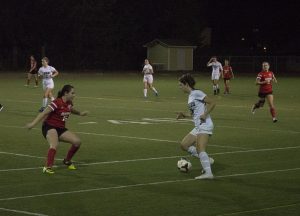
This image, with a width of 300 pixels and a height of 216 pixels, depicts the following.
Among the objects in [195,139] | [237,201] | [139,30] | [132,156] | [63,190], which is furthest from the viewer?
[139,30]

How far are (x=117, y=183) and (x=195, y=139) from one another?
1955 millimetres

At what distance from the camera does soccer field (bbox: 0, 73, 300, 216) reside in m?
11.5

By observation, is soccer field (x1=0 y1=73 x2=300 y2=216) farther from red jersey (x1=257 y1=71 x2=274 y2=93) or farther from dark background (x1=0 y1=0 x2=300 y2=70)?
dark background (x1=0 y1=0 x2=300 y2=70)

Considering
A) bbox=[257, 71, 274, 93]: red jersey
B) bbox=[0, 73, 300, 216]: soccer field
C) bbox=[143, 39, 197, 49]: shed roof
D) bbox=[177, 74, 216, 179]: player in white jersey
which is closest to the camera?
bbox=[0, 73, 300, 216]: soccer field

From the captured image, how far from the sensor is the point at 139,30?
310ft

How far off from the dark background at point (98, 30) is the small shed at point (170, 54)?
88.7 inches

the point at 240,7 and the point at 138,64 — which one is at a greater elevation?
the point at 240,7

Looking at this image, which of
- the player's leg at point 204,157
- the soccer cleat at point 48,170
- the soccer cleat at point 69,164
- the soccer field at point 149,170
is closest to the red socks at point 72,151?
the soccer cleat at point 69,164

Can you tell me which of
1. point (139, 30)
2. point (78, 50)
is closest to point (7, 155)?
point (78, 50)

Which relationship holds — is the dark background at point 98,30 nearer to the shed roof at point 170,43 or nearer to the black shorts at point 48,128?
the shed roof at point 170,43

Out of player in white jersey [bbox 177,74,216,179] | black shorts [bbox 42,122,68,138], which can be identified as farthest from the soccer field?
black shorts [bbox 42,122,68,138]

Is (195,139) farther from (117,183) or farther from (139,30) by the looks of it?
(139,30)

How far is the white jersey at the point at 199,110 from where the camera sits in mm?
13938

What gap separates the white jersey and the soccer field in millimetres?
930
